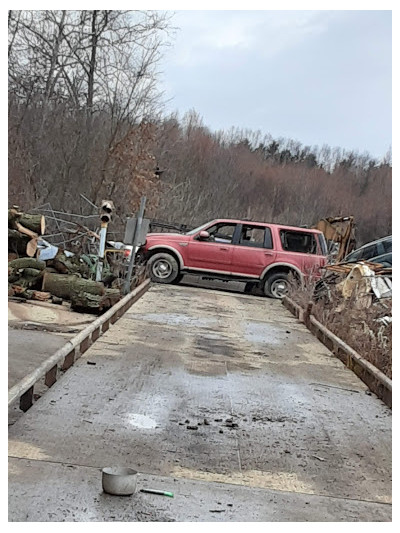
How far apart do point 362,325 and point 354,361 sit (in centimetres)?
143

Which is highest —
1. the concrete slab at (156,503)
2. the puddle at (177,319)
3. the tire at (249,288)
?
the tire at (249,288)

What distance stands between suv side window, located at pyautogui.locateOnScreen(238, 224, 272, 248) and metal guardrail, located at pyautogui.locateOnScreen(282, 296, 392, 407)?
3.98 m

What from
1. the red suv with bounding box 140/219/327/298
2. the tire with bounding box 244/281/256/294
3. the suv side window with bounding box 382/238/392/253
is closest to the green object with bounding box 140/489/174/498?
the suv side window with bounding box 382/238/392/253

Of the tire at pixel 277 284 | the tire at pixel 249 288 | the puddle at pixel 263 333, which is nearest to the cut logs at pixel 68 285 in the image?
the puddle at pixel 263 333

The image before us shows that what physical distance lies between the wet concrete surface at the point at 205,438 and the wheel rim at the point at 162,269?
6664 millimetres

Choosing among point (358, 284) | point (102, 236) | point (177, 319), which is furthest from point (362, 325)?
point (102, 236)

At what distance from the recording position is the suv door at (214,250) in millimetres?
14656

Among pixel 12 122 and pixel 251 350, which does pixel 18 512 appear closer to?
pixel 251 350

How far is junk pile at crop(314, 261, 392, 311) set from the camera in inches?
382

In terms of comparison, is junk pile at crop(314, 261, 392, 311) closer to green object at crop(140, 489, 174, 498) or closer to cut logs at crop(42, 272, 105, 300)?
cut logs at crop(42, 272, 105, 300)

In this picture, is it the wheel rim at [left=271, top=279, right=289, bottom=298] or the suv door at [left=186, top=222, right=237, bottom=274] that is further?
the wheel rim at [left=271, top=279, right=289, bottom=298]

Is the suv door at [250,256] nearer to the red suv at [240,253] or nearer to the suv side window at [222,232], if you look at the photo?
the red suv at [240,253]

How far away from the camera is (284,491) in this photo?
3.95 meters

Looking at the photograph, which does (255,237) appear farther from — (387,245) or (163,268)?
(387,245)
